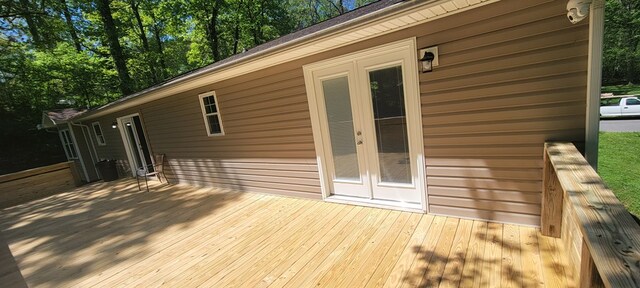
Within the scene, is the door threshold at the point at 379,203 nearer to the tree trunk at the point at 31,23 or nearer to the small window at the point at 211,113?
the small window at the point at 211,113

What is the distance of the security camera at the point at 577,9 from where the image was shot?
1.93 m

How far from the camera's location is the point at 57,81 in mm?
12258

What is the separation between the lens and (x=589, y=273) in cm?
118

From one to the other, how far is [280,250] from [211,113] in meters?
3.55

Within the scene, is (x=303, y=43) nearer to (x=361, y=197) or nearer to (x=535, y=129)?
(x=361, y=197)

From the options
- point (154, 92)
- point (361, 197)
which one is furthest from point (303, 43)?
point (154, 92)

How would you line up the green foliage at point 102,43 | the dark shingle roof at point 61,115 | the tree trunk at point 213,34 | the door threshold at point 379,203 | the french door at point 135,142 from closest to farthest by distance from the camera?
the door threshold at point 379,203 < the french door at point 135,142 < the dark shingle roof at point 61,115 < the green foliage at point 102,43 < the tree trunk at point 213,34

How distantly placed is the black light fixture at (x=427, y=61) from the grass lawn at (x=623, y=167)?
3.51 metres

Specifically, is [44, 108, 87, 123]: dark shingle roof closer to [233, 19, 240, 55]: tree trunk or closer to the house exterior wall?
[233, 19, 240, 55]: tree trunk

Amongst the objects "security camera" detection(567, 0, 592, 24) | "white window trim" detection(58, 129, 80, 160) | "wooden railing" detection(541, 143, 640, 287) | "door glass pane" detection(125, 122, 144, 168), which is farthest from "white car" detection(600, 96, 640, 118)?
"white window trim" detection(58, 129, 80, 160)

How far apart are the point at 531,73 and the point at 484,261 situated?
5.66ft

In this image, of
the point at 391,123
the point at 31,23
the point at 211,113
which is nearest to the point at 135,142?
the point at 211,113

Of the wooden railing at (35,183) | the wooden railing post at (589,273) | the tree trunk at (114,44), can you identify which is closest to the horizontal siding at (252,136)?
the wooden railing post at (589,273)

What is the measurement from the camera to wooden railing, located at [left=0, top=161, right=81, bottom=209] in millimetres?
7633
